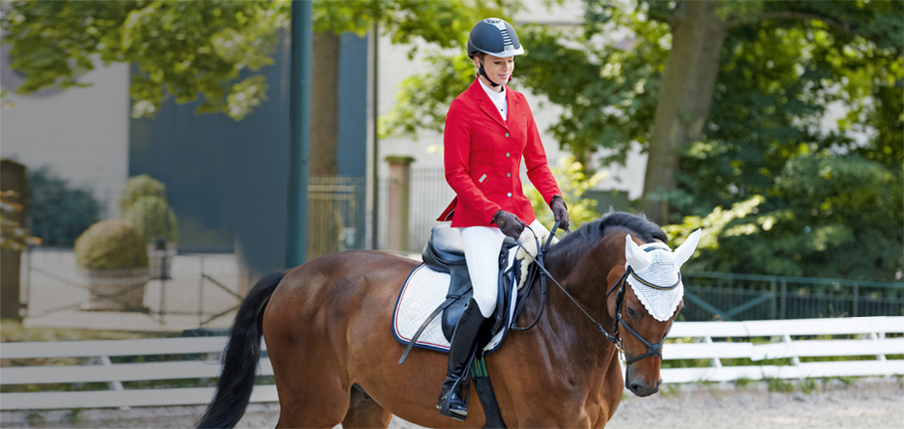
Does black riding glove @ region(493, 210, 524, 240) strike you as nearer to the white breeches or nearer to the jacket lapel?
the white breeches

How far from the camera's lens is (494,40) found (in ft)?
10.9

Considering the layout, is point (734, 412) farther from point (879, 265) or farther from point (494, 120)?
point (879, 265)

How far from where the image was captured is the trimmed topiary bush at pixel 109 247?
7.93 m

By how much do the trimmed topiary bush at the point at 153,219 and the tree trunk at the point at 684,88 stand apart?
6980mm

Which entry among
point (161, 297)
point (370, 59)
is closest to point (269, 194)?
point (161, 297)

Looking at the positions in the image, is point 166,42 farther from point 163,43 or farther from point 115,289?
point 115,289

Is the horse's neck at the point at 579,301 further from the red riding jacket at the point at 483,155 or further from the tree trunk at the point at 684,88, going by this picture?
the tree trunk at the point at 684,88

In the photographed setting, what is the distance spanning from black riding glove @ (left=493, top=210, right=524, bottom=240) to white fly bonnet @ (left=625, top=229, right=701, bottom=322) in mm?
493

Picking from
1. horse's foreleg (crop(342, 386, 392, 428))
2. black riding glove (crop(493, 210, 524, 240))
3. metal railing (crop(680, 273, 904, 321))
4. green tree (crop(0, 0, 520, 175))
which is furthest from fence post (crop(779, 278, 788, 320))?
black riding glove (crop(493, 210, 524, 240))

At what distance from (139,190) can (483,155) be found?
5922 millimetres

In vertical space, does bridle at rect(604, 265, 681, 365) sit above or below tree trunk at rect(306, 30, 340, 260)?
below

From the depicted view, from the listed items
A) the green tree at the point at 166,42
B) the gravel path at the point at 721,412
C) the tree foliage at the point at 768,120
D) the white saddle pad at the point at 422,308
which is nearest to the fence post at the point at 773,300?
the tree foliage at the point at 768,120

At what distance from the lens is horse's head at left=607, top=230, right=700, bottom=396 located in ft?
9.53

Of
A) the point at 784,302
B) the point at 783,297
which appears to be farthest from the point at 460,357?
the point at 784,302
